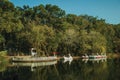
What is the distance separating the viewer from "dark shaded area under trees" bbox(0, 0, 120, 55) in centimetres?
5897

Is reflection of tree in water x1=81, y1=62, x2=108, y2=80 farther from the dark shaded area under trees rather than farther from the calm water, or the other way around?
the dark shaded area under trees

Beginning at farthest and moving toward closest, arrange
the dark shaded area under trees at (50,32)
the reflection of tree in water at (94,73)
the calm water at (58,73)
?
the dark shaded area under trees at (50,32) < the reflection of tree in water at (94,73) < the calm water at (58,73)

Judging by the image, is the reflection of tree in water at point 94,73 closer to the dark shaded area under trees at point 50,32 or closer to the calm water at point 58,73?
the calm water at point 58,73

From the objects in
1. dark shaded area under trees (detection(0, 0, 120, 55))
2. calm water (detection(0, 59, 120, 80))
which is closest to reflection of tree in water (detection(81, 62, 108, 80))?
calm water (detection(0, 59, 120, 80))

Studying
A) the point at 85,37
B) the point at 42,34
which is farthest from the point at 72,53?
the point at 42,34

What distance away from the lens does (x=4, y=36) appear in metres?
62.2

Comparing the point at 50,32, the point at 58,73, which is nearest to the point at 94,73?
the point at 58,73

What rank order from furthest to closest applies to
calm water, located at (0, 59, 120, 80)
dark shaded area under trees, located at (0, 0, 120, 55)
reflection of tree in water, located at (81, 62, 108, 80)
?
dark shaded area under trees, located at (0, 0, 120, 55) < reflection of tree in water, located at (81, 62, 108, 80) < calm water, located at (0, 59, 120, 80)

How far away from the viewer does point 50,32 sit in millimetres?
61188

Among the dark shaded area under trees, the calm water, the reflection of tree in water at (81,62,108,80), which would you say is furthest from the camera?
the dark shaded area under trees

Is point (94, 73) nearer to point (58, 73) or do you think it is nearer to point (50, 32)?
point (58, 73)

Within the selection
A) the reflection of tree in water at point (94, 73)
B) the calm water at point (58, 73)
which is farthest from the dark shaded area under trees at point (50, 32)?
the reflection of tree in water at point (94, 73)

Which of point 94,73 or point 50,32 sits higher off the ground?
point 50,32

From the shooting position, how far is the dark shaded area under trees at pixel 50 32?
193 ft
